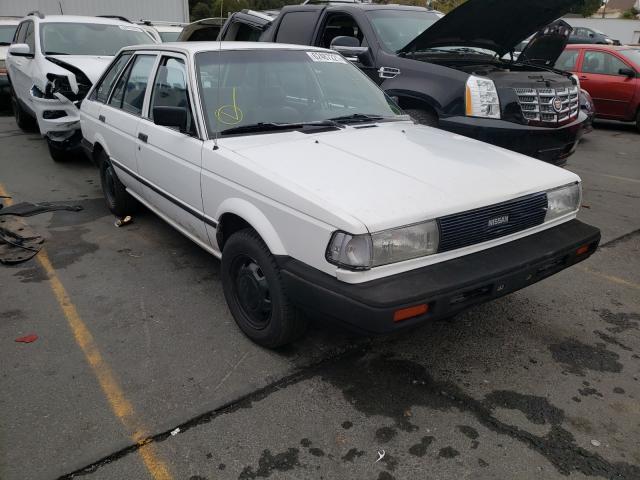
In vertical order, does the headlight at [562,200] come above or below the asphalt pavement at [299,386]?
above

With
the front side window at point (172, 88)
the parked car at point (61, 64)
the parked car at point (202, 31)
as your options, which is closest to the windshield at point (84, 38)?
the parked car at point (61, 64)

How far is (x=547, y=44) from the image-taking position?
6.68 m

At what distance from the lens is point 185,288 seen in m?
3.97

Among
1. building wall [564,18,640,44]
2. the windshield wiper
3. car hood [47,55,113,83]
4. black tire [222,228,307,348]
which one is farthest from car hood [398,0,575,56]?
building wall [564,18,640,44]

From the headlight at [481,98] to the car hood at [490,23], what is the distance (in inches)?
24.2

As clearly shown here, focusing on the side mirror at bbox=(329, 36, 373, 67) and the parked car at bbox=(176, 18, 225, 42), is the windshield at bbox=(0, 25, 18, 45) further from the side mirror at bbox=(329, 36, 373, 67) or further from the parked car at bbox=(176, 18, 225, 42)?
the side mirror at bbox=(329, 36, 373, 67)

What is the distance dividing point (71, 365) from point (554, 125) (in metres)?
4.85

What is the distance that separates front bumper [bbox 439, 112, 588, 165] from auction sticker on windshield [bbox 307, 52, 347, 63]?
1397 millimetres

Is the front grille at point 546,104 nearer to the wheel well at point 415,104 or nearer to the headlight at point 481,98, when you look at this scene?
the headlight at point 481,98

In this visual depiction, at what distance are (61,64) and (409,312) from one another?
658cm

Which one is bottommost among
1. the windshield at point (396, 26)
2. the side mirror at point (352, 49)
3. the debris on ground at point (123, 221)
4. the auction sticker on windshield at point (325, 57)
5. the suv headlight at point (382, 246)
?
the debris on ground at point (123, 221)

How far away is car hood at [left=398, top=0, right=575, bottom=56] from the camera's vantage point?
17.1 ft

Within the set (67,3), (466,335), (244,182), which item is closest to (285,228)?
(244,182)

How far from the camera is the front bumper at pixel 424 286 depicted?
2414mm
